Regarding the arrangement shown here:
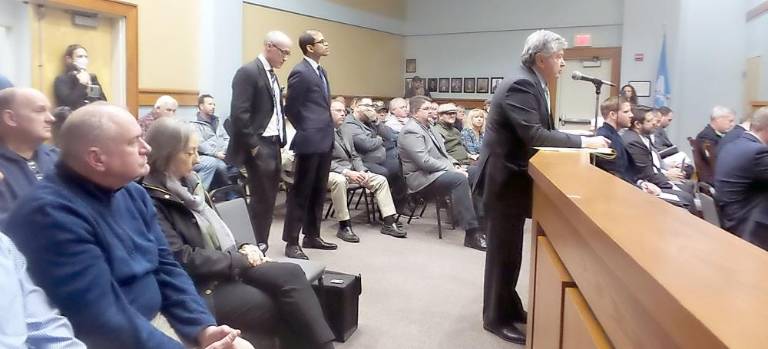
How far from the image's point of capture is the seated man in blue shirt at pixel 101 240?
1.42 m

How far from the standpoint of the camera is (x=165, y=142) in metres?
2.10

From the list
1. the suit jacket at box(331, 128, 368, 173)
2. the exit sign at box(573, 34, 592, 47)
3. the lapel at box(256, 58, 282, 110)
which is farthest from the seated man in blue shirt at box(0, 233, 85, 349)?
the exit sign at box(573, 34, 592, 47)

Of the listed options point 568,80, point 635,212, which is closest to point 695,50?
point 568,80

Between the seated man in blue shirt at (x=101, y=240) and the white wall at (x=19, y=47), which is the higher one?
the white wall at (x=19, y=47)

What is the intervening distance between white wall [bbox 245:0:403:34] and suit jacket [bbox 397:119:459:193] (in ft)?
11.5

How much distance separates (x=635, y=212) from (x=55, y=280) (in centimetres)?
125

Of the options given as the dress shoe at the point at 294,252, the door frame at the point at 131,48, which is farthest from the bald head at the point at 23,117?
the door frame at the point at 131,48

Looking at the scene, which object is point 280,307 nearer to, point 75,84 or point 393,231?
point 393,231

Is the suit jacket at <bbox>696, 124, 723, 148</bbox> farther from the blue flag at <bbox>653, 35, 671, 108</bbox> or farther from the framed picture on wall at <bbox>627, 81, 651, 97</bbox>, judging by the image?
the framed picture on wall at <bbox>627, 81, 651, 97</bbox>

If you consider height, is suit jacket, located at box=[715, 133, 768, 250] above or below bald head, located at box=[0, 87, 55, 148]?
below

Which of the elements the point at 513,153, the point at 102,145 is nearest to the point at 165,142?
the point at 102,145

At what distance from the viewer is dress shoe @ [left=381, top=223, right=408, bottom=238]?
500 centimetres

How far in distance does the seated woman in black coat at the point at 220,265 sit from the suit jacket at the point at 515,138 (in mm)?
984

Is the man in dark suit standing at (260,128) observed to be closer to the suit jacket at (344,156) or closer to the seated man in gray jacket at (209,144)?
the seated man in gray jacket at (209,144)
